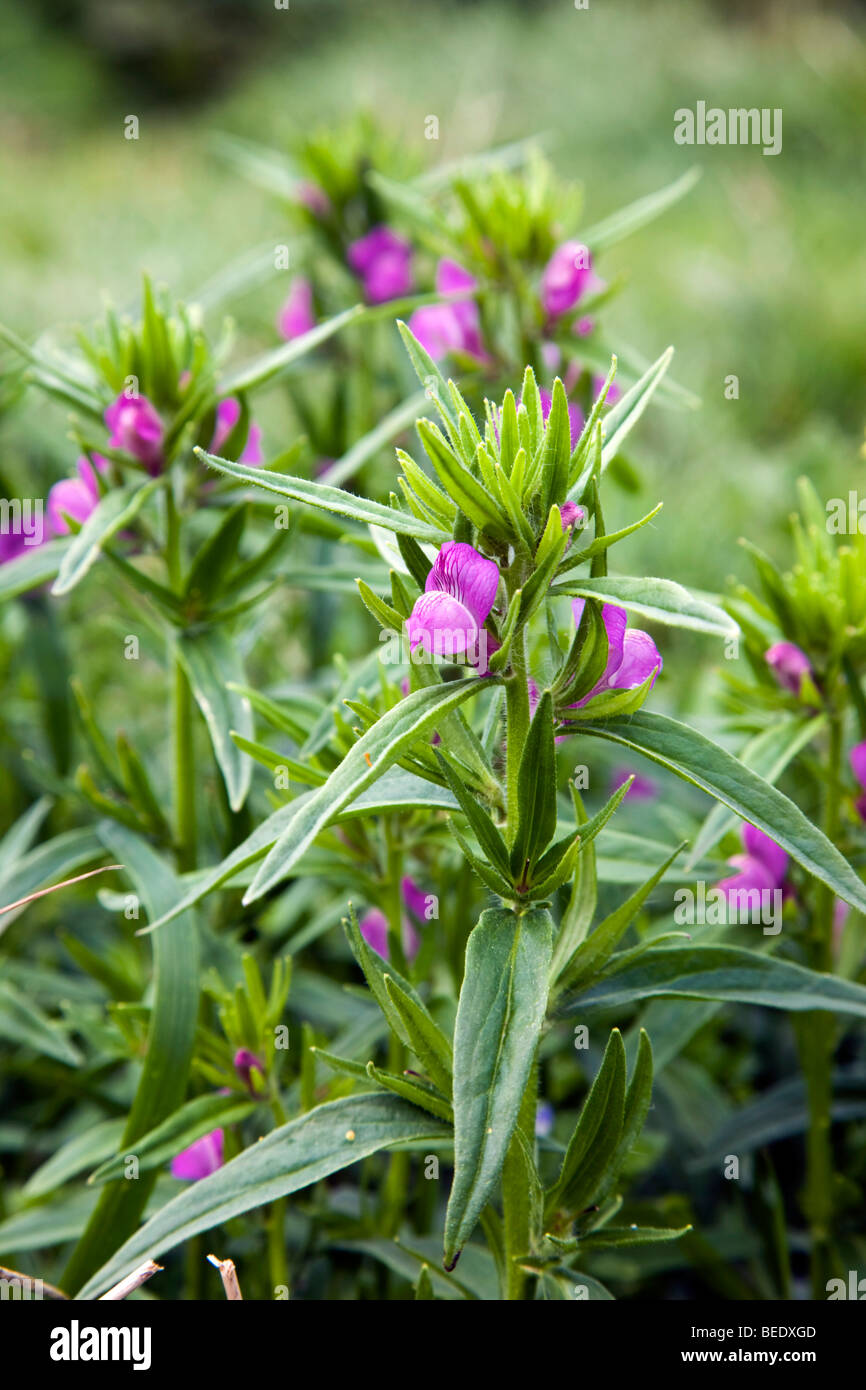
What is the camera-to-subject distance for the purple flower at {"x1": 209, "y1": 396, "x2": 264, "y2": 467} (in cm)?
134

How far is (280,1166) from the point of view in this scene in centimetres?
90

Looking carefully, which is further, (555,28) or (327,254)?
(555,28)

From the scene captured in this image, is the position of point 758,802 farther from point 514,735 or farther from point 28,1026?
point 28,1026

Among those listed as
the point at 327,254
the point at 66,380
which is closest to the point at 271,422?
the point at 327,254

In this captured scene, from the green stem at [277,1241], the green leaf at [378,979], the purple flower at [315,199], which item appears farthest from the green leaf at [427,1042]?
the purple flower at [315,199]

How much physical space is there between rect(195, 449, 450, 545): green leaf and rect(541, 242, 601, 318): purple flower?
0.83 metres

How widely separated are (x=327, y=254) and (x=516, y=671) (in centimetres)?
139

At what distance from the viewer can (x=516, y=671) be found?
0.87m

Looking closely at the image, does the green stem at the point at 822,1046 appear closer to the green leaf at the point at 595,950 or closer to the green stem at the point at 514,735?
the green leaf at the point at 595,950

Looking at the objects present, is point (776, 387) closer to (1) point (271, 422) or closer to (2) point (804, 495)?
(1) point (271, 422)

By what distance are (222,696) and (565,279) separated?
0.72 m

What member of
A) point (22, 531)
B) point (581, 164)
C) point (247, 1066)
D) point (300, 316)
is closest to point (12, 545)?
point (22, 531)

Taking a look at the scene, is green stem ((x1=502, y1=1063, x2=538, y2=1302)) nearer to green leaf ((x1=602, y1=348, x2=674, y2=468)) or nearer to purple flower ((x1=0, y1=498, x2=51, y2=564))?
green leaf ((x1=602, y1=348, x2=674, y2=468))

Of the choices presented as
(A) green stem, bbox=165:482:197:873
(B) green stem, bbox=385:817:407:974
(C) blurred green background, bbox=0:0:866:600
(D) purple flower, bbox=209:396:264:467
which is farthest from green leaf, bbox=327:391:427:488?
(C) blurred green background, bbox=0:0:866:600
